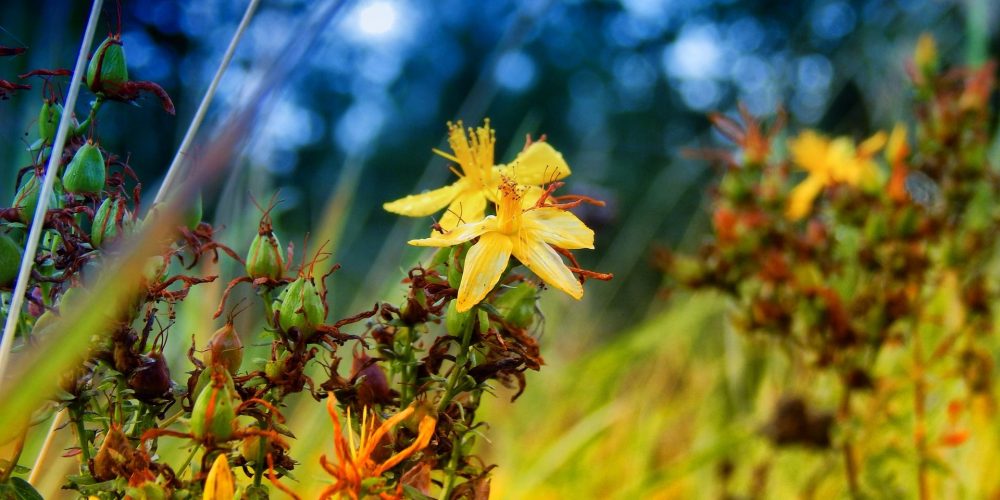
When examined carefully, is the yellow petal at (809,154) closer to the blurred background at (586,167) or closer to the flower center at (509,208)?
the blurred background at (586,167)

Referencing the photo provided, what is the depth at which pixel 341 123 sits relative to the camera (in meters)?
5.77

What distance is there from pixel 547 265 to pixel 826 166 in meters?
0.73

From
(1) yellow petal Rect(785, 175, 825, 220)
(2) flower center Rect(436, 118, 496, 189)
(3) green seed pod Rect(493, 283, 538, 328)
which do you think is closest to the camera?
(3) green seed pod Rect(493, 283, 538, 328)

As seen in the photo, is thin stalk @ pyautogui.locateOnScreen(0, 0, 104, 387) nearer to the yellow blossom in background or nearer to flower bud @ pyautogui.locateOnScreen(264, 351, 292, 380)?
flower bud @ pyautogui.locateOnScreen(264, 351, 292, 380)

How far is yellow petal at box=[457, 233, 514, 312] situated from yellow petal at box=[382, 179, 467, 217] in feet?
0.27

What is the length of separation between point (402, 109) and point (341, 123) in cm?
103

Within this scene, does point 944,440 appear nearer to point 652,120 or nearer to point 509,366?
point 509,366

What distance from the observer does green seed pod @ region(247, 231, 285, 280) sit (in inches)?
12.9

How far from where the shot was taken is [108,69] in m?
0.31

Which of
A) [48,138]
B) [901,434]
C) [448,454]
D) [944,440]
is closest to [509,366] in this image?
[448,454]

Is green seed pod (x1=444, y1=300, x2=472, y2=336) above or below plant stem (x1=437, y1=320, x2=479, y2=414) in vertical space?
above

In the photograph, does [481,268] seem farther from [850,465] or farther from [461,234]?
[850,465]

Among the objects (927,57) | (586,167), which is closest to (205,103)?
(927,57)

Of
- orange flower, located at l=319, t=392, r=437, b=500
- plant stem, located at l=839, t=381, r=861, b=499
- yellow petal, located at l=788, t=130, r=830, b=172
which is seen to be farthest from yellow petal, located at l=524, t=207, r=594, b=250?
yellow petal, located at l=788, t=130, r=830, b=172
